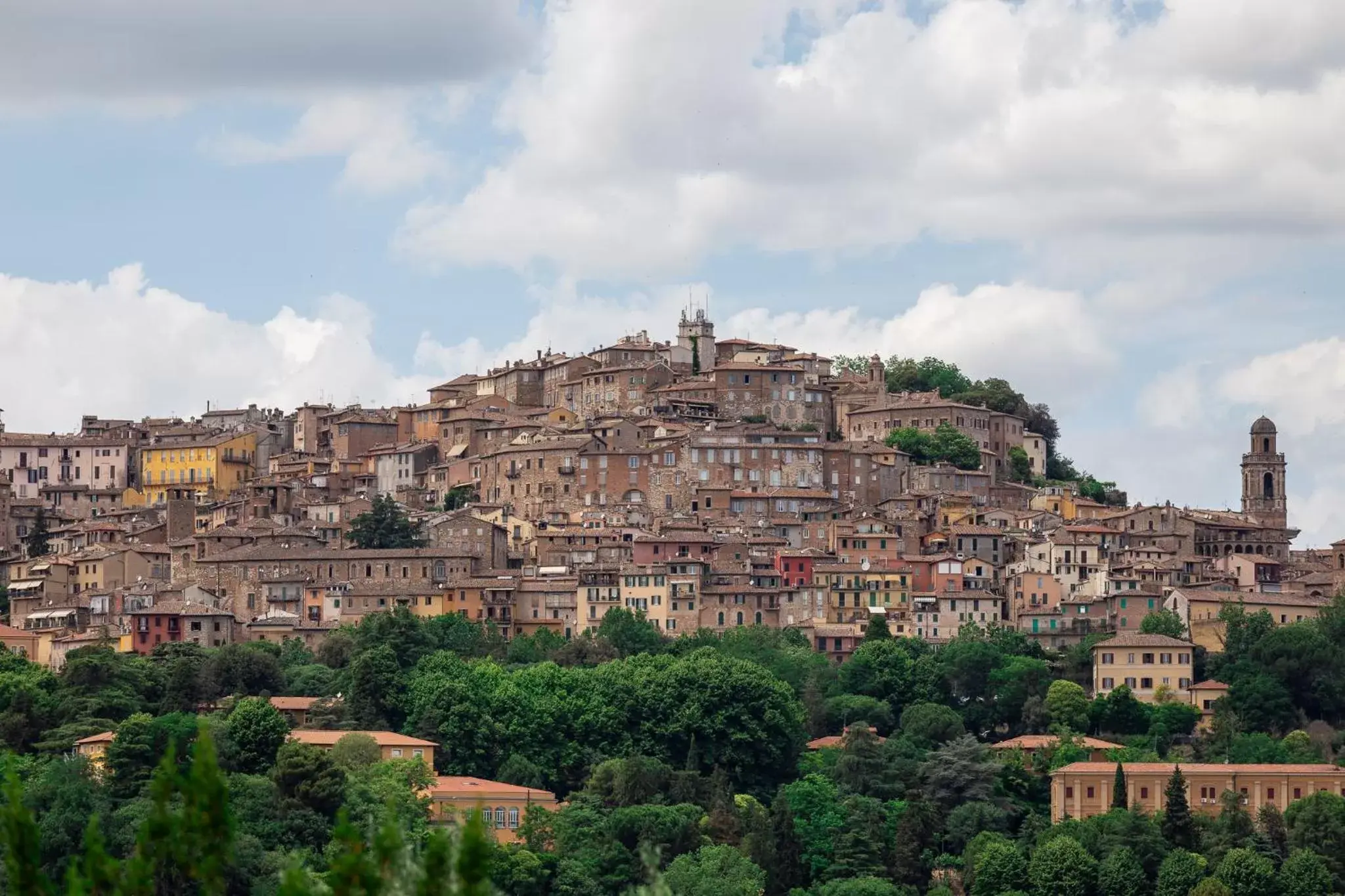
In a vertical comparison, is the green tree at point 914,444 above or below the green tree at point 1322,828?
above

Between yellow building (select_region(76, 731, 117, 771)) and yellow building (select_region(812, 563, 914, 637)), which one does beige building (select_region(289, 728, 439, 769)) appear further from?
A: yellow building (select_region(812, 563, 914, 637))

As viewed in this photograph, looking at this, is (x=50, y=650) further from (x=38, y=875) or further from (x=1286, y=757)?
(x=38, y=875)

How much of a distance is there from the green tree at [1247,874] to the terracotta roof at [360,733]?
17383mm

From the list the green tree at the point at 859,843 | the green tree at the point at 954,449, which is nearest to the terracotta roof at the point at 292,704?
the green tree at the point at 859,843

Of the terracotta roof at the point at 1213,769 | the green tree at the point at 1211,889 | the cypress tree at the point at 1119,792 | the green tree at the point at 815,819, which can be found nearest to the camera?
the green tree at the point at 1211,889

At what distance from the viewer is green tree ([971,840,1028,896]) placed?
59.9 metres

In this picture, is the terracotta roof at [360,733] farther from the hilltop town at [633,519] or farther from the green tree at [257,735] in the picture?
the hilltop town at [633,519]

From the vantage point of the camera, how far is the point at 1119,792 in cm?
6316

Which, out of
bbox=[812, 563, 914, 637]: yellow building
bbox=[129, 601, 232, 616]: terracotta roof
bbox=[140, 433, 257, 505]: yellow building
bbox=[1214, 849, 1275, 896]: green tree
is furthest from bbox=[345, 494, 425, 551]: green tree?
bbox=[1214, 849, 1275, 896]: green tree

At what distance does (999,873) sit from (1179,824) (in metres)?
4.50

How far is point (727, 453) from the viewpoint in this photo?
84.5m

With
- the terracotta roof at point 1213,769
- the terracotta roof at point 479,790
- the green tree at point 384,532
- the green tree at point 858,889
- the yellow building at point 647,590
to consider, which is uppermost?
the green tree at point 384,532

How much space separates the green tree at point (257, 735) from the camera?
62.0 m

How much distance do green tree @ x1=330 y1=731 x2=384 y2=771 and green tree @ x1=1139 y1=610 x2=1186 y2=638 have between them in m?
20.5
